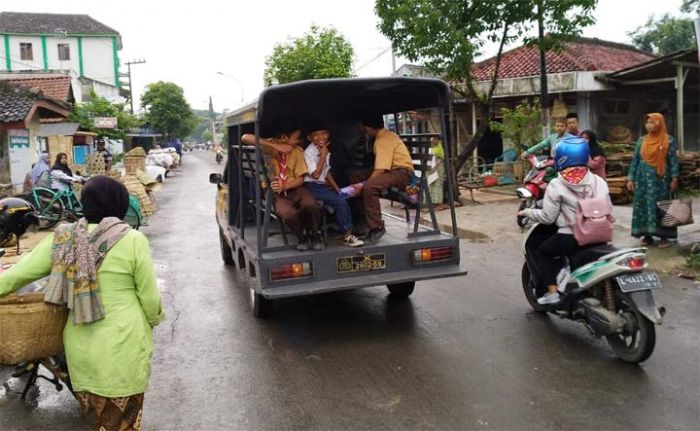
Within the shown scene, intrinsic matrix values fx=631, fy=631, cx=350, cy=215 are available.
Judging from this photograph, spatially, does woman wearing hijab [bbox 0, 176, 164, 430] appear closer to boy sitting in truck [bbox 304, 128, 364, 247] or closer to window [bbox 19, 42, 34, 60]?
boy sitting in truck [bbox 304, 128, 364, 247]

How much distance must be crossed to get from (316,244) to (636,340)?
8.87 ft

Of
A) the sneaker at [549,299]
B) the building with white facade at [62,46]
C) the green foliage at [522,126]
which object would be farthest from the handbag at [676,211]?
the building with white facade at [62,46]

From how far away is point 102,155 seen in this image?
69.7 ft

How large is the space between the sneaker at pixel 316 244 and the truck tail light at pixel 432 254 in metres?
0.84

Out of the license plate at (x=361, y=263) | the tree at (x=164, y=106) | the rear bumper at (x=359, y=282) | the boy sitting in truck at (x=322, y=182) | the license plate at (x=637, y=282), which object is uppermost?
the tree at (x=164, y=106)

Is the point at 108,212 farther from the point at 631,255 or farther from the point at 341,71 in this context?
the point at 341,71

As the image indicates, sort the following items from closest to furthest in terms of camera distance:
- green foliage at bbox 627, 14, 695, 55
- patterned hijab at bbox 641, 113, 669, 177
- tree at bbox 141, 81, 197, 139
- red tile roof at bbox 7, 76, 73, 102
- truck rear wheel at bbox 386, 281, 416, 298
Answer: truck rear wheel at bbox 386, 281, 416, 298, patterned hijab at bbox 641, 113, 669, 177, red tile roof at bbox 7, 76, 73, 102, green foliage at bbox 627, 14, 695, 55, tree at bbox 141, 81, 197, 139

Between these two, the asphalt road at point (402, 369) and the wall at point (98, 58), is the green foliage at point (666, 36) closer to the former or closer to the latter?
the asphalt road at point (402, 369)

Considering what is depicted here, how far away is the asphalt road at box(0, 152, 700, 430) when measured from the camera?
12.7ft

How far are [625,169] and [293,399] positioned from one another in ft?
40.1

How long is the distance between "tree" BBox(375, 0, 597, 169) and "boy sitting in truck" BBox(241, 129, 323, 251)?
8.01m

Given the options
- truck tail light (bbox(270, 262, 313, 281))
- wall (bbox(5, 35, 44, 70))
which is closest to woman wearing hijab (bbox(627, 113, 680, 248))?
truck tail light (bbox(270, 262, 313, 281))

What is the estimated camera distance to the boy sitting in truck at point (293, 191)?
18.8 ft

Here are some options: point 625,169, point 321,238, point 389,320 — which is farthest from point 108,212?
point 625,169
